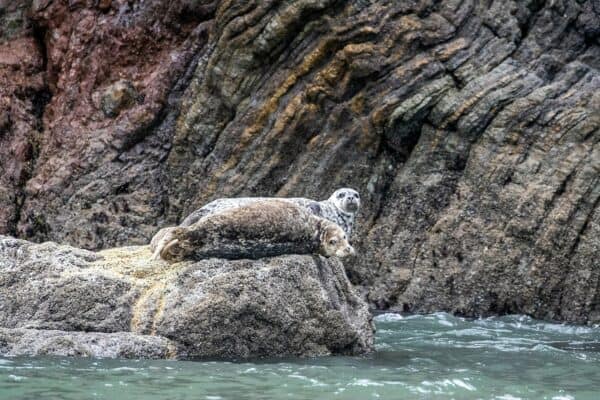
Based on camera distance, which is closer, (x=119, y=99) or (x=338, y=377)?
(x=338, y=377)

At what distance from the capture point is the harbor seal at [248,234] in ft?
29.1

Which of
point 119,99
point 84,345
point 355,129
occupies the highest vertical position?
point 119,99

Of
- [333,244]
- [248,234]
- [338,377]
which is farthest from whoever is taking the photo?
[333,244]

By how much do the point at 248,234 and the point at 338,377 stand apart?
5.86 feet

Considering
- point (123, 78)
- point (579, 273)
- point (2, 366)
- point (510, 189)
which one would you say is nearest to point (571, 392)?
point (2, 366)

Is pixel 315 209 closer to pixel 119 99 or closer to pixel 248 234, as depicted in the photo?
pixel 248 234

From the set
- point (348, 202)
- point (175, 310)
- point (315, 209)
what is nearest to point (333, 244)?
point (175, 310)

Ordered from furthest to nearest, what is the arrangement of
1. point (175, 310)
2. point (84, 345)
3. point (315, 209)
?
point (315, 209), point (175, 310), point (84, 345)

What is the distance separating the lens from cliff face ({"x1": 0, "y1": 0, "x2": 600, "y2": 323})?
13.5 metres

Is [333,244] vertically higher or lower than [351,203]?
lower

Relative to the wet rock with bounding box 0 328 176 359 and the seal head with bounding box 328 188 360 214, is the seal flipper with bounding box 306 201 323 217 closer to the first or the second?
the seal head with bounding box 328 188 360 214

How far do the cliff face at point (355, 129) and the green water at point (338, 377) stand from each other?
140 inches

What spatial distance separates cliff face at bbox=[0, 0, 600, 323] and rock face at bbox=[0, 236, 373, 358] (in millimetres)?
4916

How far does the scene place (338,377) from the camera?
7.62 meters
